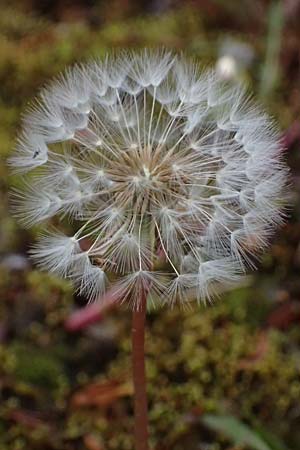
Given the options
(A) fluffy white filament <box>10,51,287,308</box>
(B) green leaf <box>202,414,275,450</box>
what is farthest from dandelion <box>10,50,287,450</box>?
(B) green leaf <box>202,414,275,450</box>

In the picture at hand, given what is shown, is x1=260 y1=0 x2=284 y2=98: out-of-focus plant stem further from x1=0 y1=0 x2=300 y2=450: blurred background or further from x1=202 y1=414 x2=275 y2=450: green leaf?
x1=202 y1=414 x2=275 y2=450: green leaf

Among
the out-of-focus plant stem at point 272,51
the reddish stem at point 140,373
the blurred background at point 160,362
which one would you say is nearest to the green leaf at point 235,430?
the blurred background at point 160,362

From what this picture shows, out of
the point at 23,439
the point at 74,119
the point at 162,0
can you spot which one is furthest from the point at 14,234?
the point at 162,0

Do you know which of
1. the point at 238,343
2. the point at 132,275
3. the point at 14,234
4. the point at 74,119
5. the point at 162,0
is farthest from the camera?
the point at 162,0

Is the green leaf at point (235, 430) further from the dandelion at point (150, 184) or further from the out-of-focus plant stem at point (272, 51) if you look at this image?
the out-of-focus plant stem at point (272, 51)

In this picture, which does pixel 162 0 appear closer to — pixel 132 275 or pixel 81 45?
pixel 81 45

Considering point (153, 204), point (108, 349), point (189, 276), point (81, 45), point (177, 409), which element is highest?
point (81, 45)
